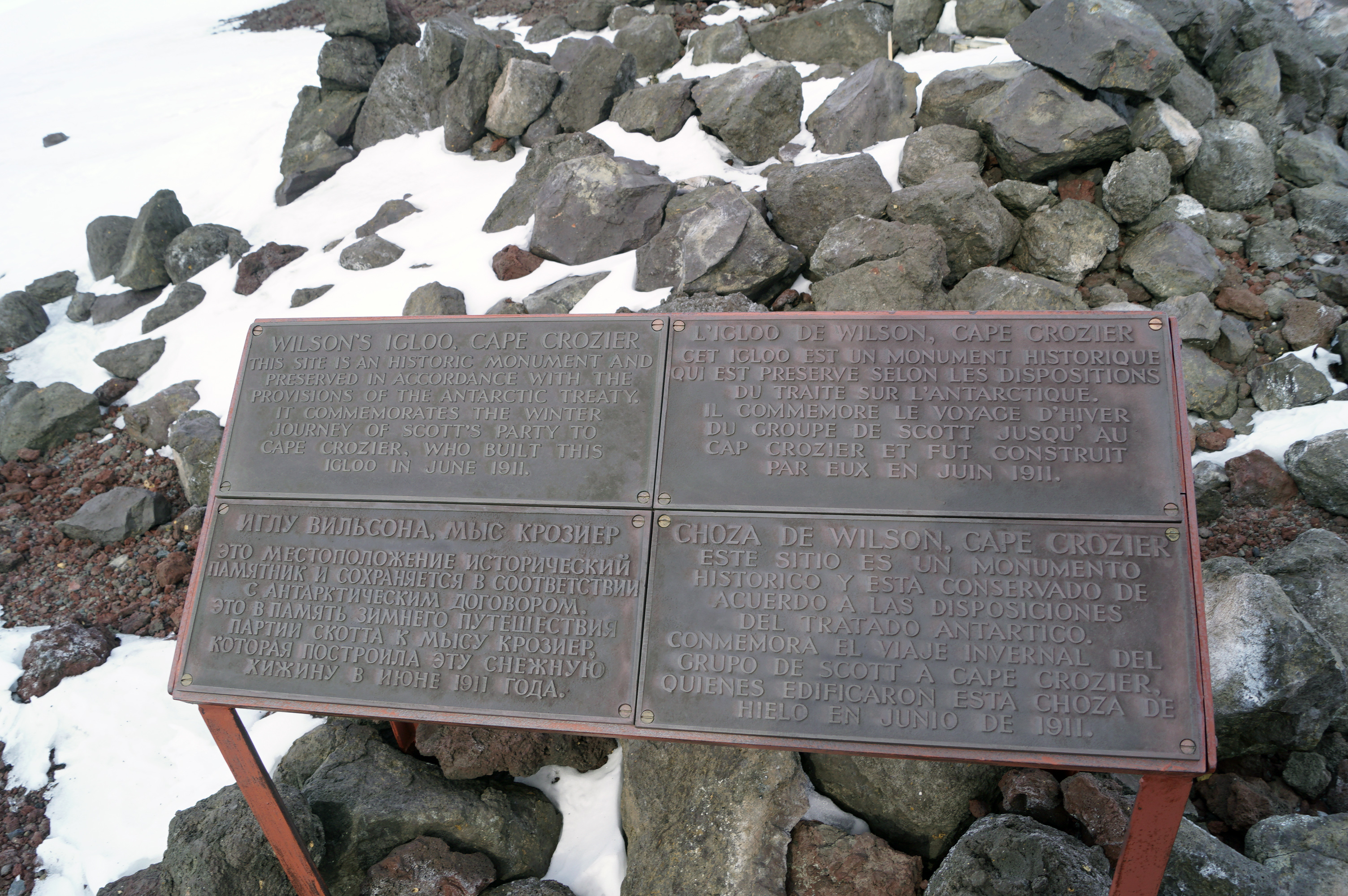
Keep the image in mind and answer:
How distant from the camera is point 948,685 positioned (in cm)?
262

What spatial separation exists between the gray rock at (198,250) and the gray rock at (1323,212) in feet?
29.0

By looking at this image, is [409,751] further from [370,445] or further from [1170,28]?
[1170,28]

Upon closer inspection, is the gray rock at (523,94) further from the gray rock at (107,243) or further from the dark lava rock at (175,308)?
the gray rock at (107,243)

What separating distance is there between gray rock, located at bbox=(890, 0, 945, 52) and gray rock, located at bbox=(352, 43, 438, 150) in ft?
15.4

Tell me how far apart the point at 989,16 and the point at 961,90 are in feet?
5.19

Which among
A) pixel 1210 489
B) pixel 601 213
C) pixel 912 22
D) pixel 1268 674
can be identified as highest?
pixel 912 22

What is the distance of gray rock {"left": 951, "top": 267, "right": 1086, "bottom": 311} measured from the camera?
472 cm

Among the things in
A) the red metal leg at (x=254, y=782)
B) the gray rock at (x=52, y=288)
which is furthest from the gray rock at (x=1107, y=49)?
the gray rock at (x=52, y=288)

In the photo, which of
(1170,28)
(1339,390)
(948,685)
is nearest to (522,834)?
(948,685)

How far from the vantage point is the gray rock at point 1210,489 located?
14.2ft

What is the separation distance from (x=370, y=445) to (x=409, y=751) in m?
Result: 1.70

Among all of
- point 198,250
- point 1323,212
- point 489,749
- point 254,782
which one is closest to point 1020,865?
point 489,749

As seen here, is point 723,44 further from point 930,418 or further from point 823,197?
point 930,418

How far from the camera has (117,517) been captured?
5.79m
